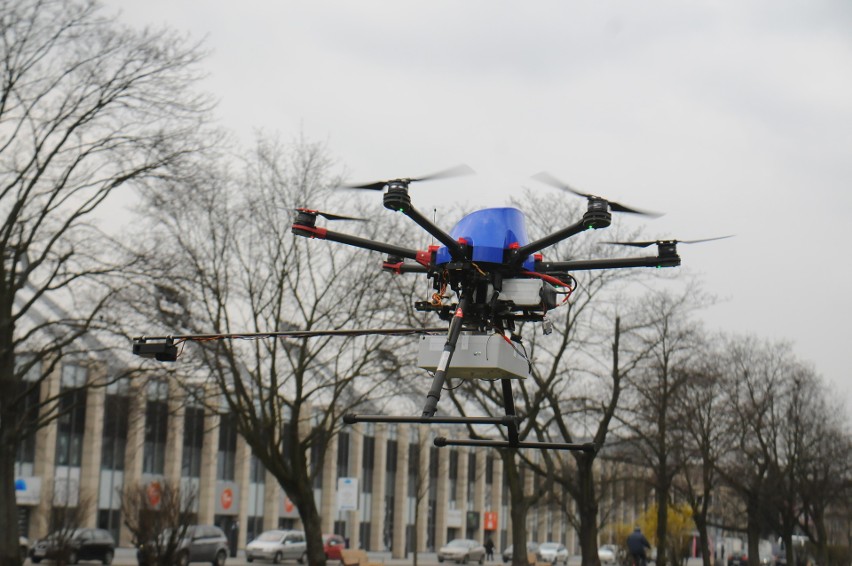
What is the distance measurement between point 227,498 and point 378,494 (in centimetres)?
1624

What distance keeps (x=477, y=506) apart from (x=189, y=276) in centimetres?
7024

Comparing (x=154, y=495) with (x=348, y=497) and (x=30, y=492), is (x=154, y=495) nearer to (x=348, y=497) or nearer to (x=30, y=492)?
(x=348, y=497)

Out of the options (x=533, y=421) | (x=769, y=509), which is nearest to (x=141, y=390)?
(x=533, y=421)

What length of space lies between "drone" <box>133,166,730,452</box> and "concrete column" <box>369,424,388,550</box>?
73649 millimetres

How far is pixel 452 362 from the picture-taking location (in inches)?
332

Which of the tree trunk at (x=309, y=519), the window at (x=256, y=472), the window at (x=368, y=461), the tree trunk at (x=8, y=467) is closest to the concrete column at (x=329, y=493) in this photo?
the window at (x=368, y=461)

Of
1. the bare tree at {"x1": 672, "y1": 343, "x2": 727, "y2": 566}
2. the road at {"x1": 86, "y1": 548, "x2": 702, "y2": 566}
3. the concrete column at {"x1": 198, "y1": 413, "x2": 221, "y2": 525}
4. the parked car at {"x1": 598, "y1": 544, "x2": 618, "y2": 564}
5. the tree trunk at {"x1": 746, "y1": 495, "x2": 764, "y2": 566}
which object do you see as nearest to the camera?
the bare tree at {"x1": 672, "y1": 343, "x2": 727, "y2": 566}

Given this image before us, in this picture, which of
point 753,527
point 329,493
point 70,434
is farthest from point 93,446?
point 753,527

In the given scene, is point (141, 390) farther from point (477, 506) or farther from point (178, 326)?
point (477, 506)

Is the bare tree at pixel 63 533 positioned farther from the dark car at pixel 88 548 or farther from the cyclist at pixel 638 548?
the cyclist at pixel 638 548

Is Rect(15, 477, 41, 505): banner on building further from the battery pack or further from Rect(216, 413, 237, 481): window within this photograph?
the battery pack

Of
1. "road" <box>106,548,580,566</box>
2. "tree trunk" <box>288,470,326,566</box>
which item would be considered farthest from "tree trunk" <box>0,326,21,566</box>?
"road" <box>106,548,580,566</box>

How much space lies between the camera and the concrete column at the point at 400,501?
80875 mm

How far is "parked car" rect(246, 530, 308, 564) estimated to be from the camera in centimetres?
5175
